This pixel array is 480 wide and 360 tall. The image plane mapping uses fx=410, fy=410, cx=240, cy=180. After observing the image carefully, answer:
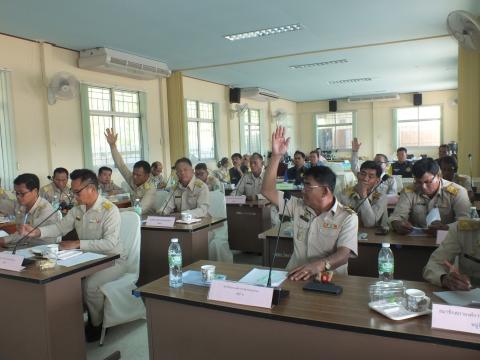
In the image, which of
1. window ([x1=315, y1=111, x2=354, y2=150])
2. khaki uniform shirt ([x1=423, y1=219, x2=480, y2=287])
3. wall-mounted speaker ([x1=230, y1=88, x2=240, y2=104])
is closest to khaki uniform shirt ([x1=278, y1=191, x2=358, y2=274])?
khaki uniform shirt ([x1=423, y1=219, x2=480, y2=287])

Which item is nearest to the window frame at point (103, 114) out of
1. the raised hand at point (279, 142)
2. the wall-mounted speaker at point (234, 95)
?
the wall-mounted speaker at point (234, 95)

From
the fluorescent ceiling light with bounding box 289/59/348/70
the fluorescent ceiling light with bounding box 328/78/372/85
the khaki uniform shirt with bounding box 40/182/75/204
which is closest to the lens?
the khaki uniform shirt with bounding box 40/182/75/204

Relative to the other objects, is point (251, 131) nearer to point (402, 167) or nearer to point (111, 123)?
point (402, 167)

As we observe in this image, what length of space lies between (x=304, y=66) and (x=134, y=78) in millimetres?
3209

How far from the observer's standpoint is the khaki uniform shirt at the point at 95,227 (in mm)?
2611

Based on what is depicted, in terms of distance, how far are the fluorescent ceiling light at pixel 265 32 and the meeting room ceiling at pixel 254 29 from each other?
117 mm

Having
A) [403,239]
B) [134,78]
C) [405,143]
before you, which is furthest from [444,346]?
[405,143]

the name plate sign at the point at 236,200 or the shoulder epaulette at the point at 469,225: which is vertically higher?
the shoulder epaulette at the point at 469,225

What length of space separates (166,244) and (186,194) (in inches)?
30.3

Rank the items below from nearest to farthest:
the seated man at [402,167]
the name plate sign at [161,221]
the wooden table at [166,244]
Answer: the wooden table at [166,244], the name plate sign at [161,221], the seated man at [402,167]

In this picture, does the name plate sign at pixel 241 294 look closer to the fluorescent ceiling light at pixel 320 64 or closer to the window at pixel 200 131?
the fluorescent ceiling light at pixel 320 64

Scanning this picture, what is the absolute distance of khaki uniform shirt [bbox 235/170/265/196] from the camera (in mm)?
5363

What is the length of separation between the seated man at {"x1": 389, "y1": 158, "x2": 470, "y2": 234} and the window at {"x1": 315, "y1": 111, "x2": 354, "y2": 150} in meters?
11.1

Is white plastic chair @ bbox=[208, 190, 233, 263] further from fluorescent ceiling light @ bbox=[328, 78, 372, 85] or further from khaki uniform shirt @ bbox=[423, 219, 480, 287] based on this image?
fluorescent ceiling light @ bbox=[328, 78, 372, 85]
